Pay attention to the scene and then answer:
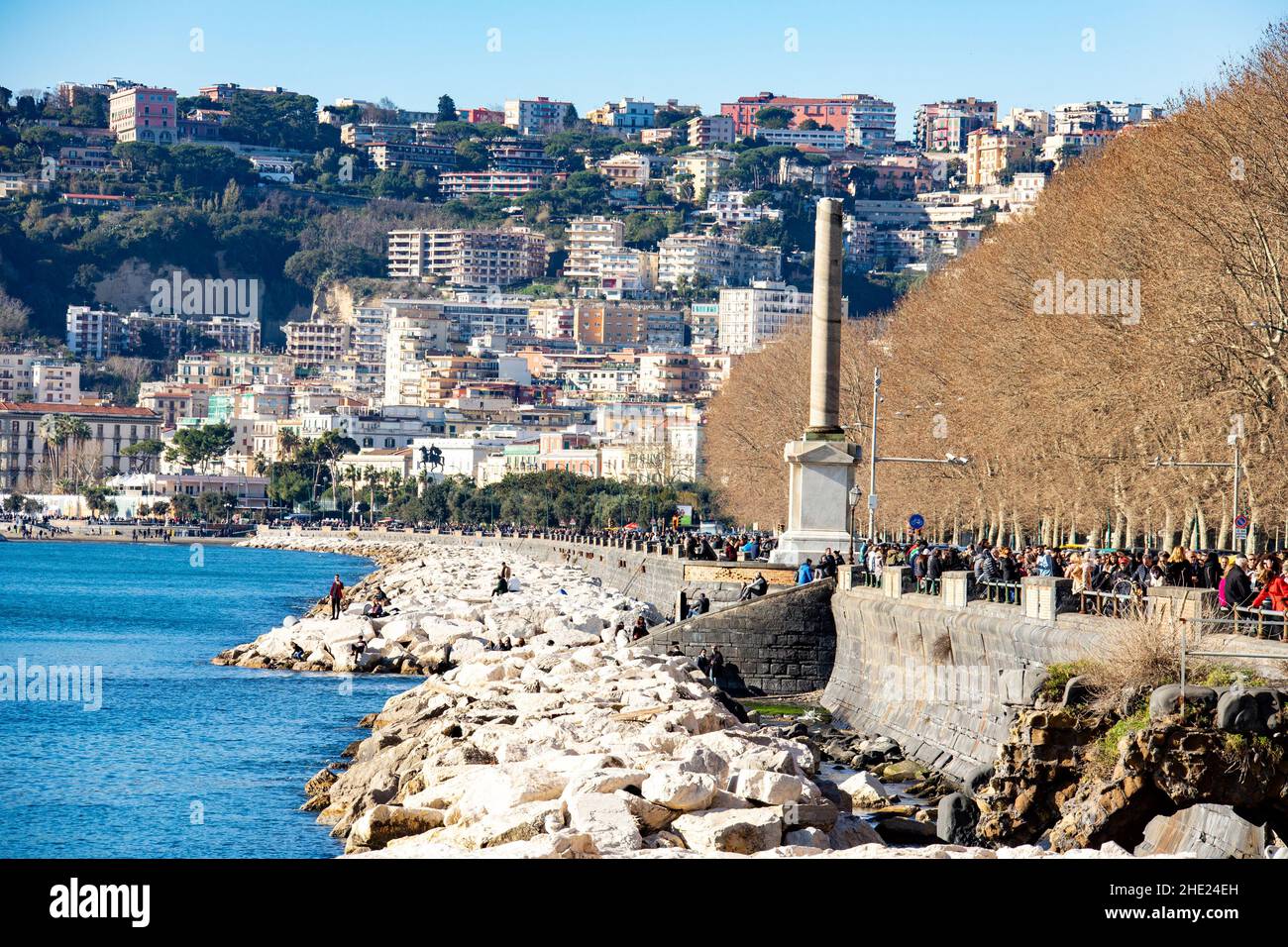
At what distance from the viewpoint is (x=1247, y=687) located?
57.9ft

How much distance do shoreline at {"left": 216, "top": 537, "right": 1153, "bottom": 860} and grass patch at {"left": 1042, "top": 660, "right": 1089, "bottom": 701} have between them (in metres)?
1.69

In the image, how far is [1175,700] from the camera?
57.9 feet

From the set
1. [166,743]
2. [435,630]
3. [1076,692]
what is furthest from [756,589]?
[1076,692]

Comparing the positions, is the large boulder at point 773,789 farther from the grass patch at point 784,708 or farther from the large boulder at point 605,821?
the grass patch at point 784,708

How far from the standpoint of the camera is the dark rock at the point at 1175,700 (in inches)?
693

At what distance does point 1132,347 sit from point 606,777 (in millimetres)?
25584

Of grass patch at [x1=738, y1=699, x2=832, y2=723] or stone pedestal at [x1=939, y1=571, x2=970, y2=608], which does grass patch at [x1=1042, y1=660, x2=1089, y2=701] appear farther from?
grass patch at [x1=738, y1=699, x2=832, y2=723]

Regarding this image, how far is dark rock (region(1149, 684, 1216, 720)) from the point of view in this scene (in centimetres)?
1761

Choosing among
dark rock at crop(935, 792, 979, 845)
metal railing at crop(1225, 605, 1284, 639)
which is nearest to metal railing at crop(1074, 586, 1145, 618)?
metal railing at crop(1225, 605, 1284, 639)

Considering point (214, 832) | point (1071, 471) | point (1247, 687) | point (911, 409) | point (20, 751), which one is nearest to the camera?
point (1247, 687)
